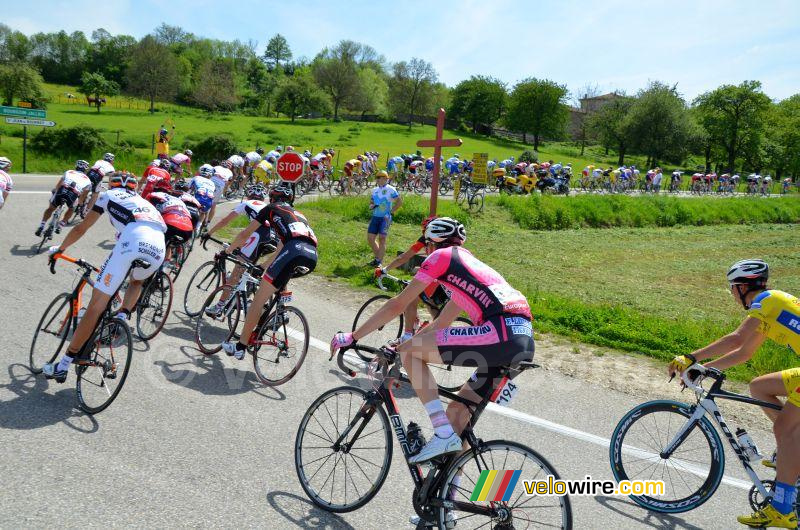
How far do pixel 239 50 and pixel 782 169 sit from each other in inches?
4792

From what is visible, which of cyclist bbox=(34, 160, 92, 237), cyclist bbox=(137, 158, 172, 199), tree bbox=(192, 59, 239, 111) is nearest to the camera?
cyclist bbox=(137, 158, 172, 199)

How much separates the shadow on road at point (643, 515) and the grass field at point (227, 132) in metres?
30.2

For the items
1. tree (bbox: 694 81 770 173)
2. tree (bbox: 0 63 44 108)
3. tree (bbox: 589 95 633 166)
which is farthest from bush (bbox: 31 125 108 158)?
tree (bbox: 694 81 770 173)

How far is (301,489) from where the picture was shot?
163 inches

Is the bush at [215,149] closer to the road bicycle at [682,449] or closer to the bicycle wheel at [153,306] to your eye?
the bicycle wheel at [153,306]

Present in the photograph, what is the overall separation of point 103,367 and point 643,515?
184 inches

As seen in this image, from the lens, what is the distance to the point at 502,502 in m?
3.31

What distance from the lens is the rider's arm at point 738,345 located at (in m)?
4.10

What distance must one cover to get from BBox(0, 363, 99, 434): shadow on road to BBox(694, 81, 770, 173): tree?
102873 millimetres

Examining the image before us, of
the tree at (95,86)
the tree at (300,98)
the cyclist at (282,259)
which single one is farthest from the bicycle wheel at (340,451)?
the tree at (95,86)

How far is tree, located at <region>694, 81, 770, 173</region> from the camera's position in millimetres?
91000

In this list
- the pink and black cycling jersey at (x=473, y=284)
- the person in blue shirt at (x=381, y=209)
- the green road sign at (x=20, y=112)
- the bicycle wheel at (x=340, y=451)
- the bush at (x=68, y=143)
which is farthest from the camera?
the bush at (x=68, y=143)

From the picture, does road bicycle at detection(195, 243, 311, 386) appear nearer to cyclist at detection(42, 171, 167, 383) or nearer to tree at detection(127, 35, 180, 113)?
cyclist at detection(42, 171, 167, 383)

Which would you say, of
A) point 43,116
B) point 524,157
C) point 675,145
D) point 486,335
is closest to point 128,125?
point 43,116
